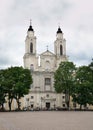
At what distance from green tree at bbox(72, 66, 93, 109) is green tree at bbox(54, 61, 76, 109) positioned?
1.55 m

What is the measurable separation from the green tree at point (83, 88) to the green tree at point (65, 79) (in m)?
1.55

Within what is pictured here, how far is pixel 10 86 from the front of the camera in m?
69.9

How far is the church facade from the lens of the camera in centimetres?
9567

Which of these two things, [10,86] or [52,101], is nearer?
[10,86]

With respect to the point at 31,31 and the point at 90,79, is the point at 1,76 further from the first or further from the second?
the point at 31,31

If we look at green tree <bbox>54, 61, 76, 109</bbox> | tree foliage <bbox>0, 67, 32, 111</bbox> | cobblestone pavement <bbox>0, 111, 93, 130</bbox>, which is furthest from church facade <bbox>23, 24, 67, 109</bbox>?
cobblestone pavement <bbox>0, 111, 93, 130</bbox>

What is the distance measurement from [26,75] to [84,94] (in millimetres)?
15498

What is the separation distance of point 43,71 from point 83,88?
2702 cm

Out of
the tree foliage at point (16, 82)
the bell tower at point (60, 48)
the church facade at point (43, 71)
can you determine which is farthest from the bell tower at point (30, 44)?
the tree foliage at point (16, 82)

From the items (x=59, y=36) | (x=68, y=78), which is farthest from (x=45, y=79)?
(x=68, y=78)

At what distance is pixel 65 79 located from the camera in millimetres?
76062

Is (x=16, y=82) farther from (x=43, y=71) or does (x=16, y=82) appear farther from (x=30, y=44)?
(x=30, y=44)

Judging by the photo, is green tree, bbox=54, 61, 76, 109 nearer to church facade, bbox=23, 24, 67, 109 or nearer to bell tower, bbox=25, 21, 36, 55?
church facade, bbox=23, 24, 67, 109

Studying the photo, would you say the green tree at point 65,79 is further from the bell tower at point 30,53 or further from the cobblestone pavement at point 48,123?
the cobblestone pavement at point 48,123
